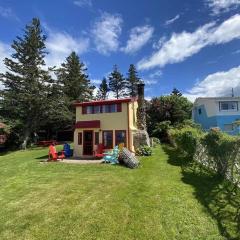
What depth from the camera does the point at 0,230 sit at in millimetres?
7953

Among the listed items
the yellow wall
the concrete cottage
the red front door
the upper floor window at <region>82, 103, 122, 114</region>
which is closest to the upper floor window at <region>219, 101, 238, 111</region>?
the concrete cottage

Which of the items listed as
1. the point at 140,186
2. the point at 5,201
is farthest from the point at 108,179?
the point at 5,201

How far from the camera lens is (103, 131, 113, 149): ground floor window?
2306 cm

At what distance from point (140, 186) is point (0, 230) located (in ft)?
21.2

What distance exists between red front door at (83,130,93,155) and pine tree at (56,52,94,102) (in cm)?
2527

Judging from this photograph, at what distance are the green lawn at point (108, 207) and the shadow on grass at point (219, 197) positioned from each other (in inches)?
2.0

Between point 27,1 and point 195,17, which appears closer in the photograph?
point 27,1

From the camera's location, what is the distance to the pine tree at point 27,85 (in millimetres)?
34781

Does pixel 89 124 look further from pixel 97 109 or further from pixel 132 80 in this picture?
pixel 132 80

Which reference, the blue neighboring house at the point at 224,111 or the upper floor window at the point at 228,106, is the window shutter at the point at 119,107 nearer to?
the blue neighboring house at the point at 224,111

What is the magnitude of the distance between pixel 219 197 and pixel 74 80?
146ft

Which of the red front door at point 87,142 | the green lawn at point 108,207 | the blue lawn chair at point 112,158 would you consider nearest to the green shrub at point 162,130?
the red front door at point 87,142

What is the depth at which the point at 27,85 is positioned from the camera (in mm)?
35594

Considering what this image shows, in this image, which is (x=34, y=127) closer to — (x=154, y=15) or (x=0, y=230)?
(x=154, y=15)
